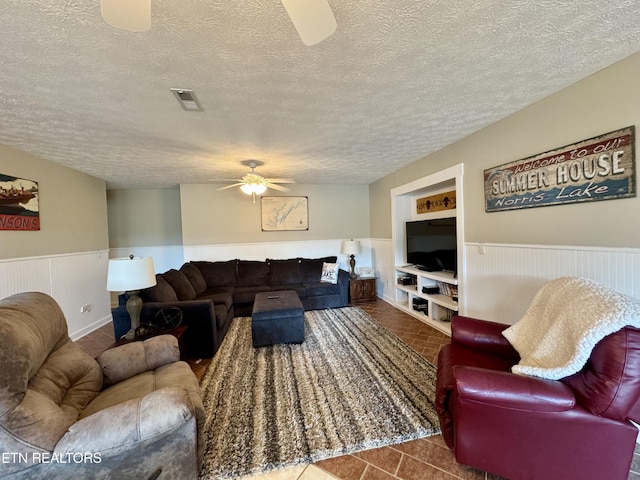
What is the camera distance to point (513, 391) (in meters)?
1.17

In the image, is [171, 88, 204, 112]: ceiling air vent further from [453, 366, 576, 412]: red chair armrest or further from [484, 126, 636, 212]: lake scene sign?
[484, 126, 636, 212]: lake scene sign

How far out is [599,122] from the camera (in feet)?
5.53

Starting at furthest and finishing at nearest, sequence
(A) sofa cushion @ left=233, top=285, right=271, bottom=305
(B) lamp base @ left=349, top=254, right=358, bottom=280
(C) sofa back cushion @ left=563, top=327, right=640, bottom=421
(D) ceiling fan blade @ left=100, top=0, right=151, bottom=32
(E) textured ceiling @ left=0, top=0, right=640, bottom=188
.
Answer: (B) lamp base @ left=349, top=254, right=358, bottom=280
(A) sofa cushion @ left=233, top=285, right=271, bottom=305
(E) textured ceiling @ left=0, top=0, right=640, bottom=188
(C) sofa back cushion @ left=563, top=327, right=640, bottom=421
(D) ceiling fan blade @ left=100, top=0, right=151, bottom=32

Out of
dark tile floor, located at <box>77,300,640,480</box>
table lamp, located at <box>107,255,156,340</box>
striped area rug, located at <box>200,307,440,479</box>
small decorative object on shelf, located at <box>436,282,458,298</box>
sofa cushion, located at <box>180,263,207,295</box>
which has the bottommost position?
dark tile floor, located at <box>77,300,640,480</box>

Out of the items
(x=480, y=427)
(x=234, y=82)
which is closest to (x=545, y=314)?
(x=480, y=427)

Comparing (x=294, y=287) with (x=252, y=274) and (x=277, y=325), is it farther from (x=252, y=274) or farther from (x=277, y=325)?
(x=277, y=325)

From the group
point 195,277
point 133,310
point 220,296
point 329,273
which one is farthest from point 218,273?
point 133,310

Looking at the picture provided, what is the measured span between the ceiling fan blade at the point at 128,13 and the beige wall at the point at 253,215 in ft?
13.2

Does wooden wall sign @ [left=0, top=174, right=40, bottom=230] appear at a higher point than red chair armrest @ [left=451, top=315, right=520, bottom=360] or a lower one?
higher

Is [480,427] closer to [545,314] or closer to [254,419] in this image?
[545,314]

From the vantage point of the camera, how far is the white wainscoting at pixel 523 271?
1.60 meters

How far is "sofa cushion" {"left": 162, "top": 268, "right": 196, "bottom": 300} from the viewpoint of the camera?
322 centimetres

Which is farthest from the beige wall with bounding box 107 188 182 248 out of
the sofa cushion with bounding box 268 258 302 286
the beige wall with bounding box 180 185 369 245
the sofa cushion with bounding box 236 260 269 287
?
the sofa cushion with bounding box 268 258 302 286

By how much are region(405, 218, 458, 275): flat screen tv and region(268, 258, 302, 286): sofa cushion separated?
1.97 meters
